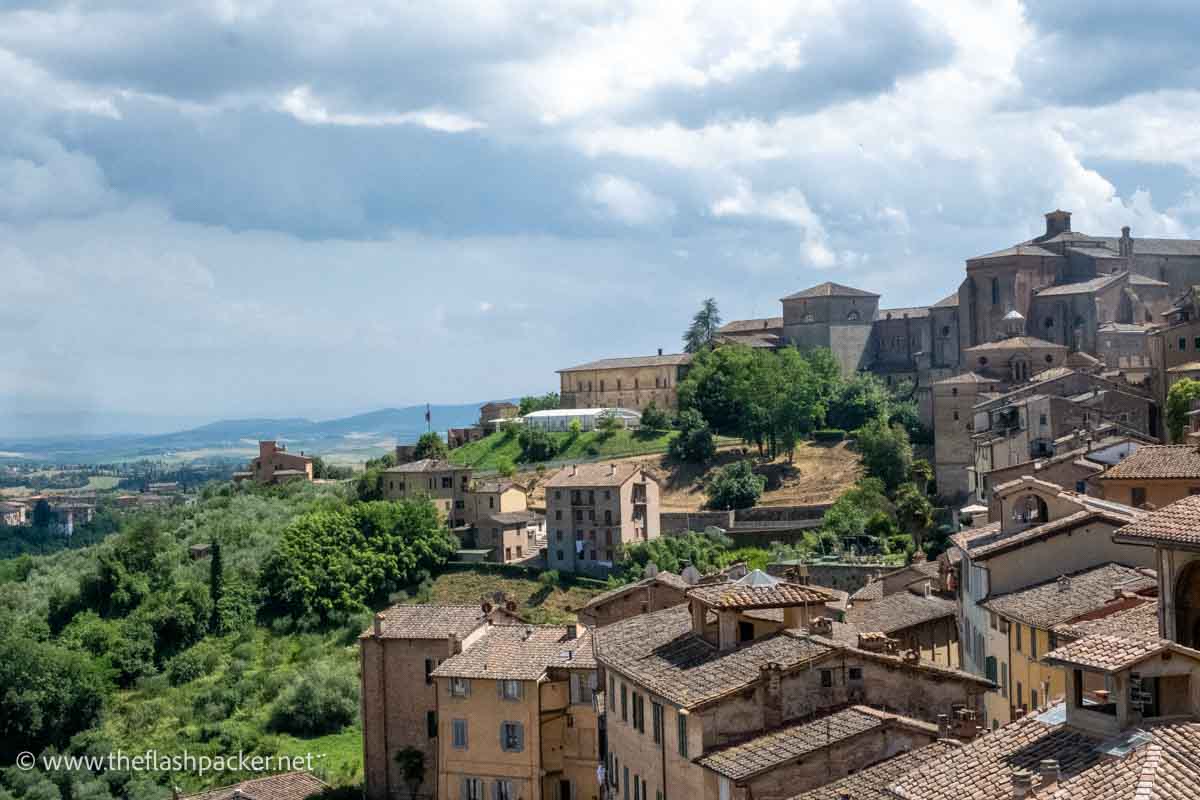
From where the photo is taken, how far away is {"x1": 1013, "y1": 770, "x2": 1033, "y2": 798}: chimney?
A: 1908 centimetres

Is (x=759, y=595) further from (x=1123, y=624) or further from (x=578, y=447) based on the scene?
(x=578, y=447)

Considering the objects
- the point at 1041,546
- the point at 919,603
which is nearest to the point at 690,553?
the point at 919,603

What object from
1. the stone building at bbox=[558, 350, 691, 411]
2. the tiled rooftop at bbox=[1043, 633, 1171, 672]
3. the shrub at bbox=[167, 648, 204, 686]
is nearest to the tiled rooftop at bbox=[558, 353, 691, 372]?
the stone building at bbox=[558, 350, 691, 411]

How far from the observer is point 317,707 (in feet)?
236

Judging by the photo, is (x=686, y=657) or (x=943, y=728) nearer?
(x=943, y=728)

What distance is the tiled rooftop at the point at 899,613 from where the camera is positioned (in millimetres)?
43328

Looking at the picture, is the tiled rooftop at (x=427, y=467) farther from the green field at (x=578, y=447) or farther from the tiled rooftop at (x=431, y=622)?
the tiled rooftop at (x=431, y=622)

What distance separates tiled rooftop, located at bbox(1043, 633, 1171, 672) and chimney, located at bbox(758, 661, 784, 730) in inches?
286

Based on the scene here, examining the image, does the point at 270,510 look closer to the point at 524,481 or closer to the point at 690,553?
the point at 524,481

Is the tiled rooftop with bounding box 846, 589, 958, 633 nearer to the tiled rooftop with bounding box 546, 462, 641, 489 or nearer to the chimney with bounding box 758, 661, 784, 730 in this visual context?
the chimney with bounding box 758, 661, 784, 730

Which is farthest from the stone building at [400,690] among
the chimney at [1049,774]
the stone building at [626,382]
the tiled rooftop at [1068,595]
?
the stone building at [626,382]

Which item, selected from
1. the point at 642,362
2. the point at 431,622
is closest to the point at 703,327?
the point at 642,362

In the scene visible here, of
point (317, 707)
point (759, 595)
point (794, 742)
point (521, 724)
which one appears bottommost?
point (317, 707)

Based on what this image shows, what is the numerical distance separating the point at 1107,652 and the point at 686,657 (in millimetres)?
12682
